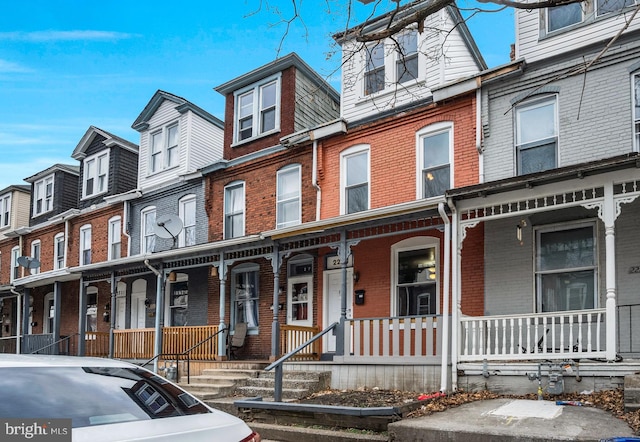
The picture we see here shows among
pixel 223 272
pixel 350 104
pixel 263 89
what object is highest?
pixel 263 89

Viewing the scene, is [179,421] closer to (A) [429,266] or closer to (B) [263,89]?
(A) [429,266]

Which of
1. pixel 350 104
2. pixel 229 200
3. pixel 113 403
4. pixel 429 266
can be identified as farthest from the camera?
pixel 229 200

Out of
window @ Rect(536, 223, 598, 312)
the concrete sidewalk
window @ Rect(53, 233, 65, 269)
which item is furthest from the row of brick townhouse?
window @ Rect(53, 233, 65, 269)

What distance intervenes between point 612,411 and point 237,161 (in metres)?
12.4

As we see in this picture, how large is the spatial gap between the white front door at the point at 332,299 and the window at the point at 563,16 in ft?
22.7

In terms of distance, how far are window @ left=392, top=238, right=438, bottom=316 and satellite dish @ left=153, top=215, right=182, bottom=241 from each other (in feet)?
22.5

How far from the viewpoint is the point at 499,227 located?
12234 mm

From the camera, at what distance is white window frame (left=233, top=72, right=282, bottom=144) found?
58.4 ft

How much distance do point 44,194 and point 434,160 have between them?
19.7m

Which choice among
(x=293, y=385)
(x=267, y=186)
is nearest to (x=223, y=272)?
(x=267, y=186)

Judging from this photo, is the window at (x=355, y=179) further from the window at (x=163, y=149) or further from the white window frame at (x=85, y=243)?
the white window frame at (x=85, y=243)

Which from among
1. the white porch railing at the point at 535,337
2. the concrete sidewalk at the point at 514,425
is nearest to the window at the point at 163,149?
the white porch railing at the point at 535,337

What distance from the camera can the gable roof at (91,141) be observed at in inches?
918

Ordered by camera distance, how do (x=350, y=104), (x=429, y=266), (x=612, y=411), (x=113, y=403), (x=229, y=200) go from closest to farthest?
(x=113, y=403) → (x=612, y=411) → (x=429, y=266) → (x=350, y=104) → (x=229, y=200)
